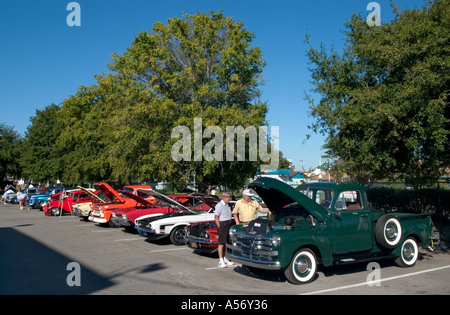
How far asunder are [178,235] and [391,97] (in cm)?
764

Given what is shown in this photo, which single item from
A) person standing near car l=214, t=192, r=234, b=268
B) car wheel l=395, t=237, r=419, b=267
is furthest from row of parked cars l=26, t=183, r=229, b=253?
car wheel l=395, t=237, r=419, b=267

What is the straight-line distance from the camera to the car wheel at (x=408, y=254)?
9.62m

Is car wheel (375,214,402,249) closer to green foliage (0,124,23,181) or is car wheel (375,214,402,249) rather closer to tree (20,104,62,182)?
tree (20,104,62,182)

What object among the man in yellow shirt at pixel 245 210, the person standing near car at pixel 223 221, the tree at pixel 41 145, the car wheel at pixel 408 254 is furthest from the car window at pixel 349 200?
the tree at pixel 41 145

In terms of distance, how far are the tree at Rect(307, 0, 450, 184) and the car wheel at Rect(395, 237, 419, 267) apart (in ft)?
8.38

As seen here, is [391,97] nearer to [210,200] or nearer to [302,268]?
[302,268]

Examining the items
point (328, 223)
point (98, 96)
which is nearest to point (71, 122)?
point (98, 96)

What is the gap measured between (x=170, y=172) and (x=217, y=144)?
3435 millimetres

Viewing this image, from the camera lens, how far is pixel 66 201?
950 inches

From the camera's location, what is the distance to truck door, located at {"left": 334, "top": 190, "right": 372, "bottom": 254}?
8.54 metres

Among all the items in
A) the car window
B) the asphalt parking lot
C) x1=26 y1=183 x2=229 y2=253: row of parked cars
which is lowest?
the asphalt parking lot

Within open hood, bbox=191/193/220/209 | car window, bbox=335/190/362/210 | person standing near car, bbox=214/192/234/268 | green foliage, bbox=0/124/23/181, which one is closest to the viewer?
car window, bbox=335/190/362/210

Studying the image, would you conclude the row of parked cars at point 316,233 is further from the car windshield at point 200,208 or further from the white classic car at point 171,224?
the car windshield at point 200,208

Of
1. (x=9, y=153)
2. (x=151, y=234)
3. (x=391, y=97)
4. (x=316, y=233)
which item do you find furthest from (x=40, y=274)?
(x=9, y=153)
